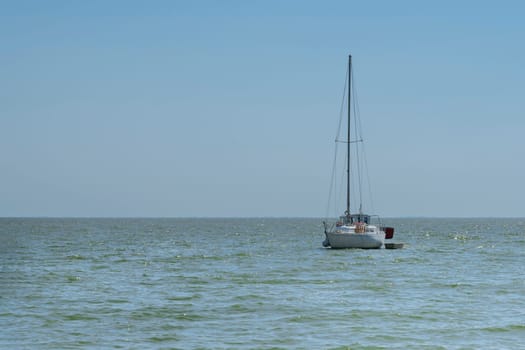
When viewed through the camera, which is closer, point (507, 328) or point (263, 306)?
point (507, 328)

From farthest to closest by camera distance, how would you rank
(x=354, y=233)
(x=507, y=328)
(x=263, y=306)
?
(x=354, y=233)
(x=263, y=306)
(x=507, y=328)

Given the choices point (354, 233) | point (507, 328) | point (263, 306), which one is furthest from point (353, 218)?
point (507, 328)

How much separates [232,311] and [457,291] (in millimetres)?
13513

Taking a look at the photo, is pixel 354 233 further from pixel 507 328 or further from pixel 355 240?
pixel 507 328

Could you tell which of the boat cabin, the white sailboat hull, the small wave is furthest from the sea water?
the boat cabin

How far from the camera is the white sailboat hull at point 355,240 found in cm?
7400

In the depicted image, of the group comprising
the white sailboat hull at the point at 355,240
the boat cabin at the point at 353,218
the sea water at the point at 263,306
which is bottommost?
the sea water at the point at 263,306

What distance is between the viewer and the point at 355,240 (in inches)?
2926

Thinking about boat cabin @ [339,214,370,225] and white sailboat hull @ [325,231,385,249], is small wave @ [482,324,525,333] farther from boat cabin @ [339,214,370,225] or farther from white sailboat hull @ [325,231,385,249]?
boat cabin @ [339,214,370,225]

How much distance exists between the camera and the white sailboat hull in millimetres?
74000

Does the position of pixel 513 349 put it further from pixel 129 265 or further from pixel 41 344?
pixel 129 265

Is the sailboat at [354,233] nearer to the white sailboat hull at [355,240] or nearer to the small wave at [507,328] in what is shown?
the white sailboat hull at [355,240]

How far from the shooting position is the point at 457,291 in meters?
41.6

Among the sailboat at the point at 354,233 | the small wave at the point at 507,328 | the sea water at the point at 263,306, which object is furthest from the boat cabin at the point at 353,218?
the small wave at the point at 507,328
